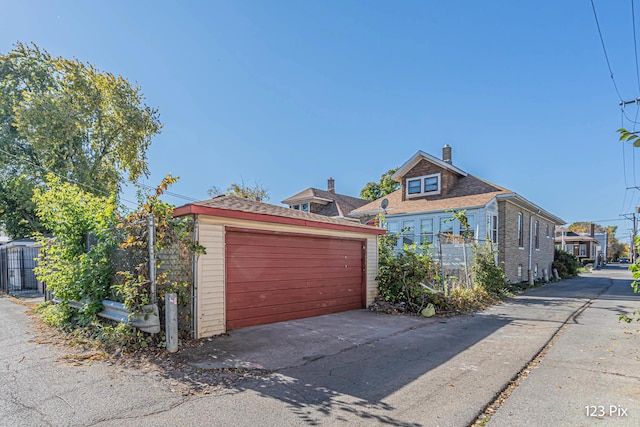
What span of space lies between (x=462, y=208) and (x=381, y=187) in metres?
20.7

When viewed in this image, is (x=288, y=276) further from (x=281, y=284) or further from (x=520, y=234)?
(x=520, y=234)

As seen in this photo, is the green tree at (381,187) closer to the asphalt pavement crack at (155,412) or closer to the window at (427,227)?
the window at (427,227)

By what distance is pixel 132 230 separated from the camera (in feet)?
18.5

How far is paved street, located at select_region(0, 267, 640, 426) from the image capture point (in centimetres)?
320

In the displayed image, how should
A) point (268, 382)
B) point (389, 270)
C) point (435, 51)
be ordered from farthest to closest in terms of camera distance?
point (435, 51), point (389, 270), point (268, 382)

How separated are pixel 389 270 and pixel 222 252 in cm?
524

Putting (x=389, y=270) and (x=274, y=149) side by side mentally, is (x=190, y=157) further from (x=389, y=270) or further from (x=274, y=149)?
(x=389, y=270)

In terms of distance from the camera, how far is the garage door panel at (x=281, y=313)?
675 centimetres

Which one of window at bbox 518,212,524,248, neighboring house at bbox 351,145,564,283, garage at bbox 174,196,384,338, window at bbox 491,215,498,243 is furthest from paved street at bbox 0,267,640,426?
window at bbox 518,212,524,248

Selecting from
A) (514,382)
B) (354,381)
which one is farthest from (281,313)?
(514,382)

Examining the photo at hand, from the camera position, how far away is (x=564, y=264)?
2547cm

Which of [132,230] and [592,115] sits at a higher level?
[592,115]

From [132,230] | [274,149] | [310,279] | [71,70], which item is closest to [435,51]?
[310,279]

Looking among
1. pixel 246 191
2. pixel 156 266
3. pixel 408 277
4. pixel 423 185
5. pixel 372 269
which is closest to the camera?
pixel 156 266
